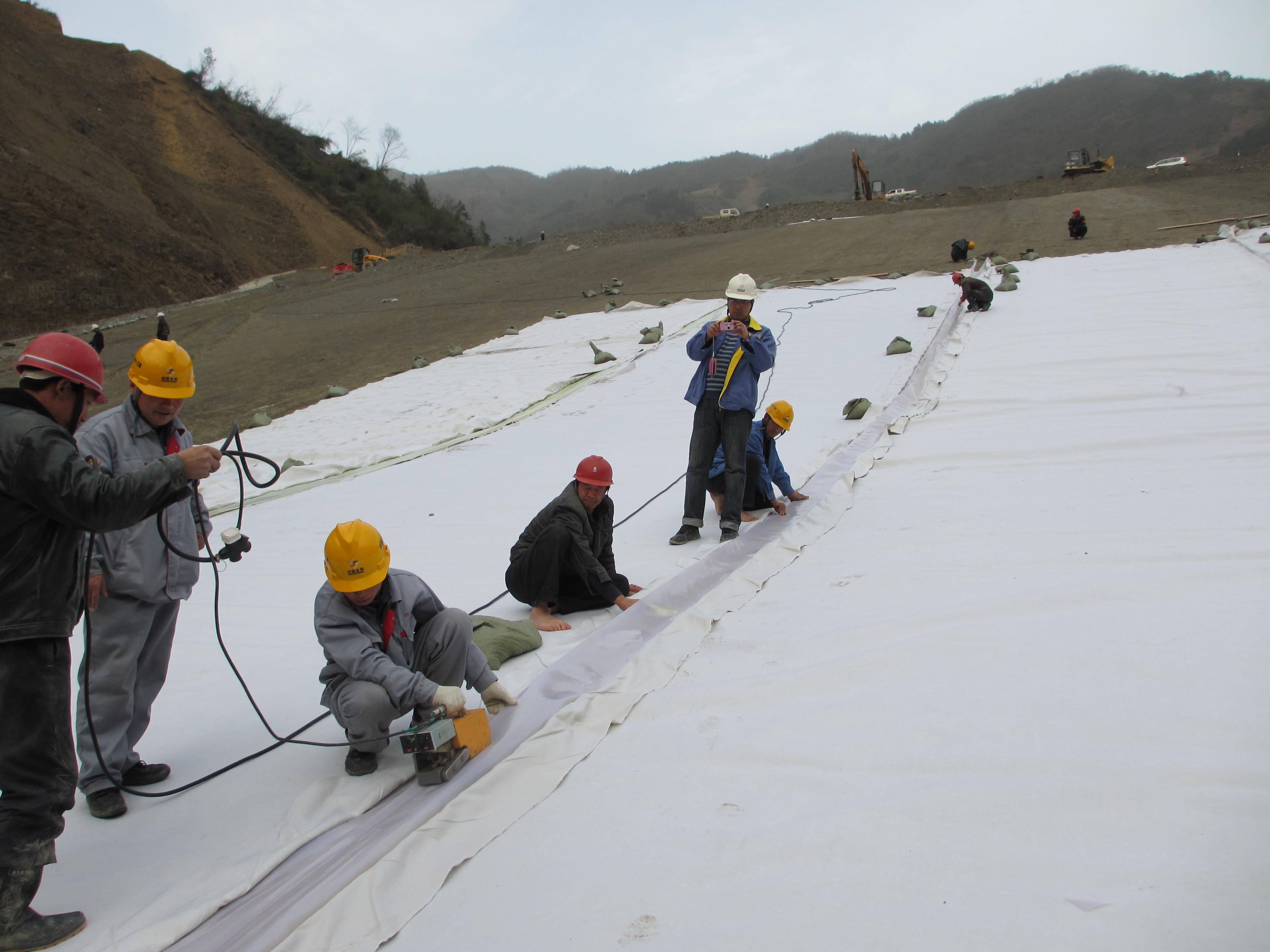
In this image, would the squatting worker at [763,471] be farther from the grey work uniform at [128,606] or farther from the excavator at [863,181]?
the excavator at [863,181]

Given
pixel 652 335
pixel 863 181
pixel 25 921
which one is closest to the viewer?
pixel 25 921

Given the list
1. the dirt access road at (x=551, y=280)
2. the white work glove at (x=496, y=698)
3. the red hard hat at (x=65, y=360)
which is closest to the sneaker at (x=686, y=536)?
the white work glove at (x=496, y=698)

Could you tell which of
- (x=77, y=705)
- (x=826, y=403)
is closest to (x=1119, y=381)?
(x=826, y=403)

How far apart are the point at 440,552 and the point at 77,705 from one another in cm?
178

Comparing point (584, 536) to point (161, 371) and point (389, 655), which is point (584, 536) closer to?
point (389, 655)

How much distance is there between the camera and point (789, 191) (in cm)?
6100

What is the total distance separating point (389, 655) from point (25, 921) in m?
0.80

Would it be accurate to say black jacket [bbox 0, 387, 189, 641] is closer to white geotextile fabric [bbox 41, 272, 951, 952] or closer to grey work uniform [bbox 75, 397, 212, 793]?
grey work uniform [bbox 75, 397, 212, 793]

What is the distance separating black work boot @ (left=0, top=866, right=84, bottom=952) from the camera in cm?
134

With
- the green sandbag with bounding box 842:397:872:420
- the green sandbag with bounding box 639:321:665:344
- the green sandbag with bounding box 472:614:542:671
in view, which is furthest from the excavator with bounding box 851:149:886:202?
the green sandbag with bounding box 472:614:542:671

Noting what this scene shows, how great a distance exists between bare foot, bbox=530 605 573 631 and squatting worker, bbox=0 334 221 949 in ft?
4.50

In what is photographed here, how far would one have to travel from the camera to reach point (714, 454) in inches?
140

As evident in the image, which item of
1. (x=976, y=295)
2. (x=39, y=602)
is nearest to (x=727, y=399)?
(x=39, y=602)

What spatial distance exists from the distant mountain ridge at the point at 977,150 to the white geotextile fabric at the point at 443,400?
3275 cm
